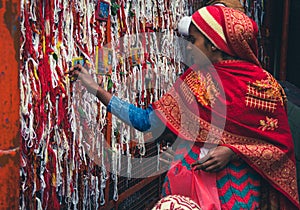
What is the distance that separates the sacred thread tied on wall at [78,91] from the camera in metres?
1.85

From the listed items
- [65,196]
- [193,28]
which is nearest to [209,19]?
[193,28]

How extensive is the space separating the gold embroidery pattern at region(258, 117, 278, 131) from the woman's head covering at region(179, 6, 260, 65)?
27 centimetres

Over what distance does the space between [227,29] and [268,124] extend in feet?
1.37

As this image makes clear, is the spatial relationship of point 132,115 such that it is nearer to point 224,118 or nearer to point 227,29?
point 224,118

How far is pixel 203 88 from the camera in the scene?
72.9 inches

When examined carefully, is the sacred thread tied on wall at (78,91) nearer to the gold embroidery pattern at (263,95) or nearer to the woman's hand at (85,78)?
the woman's hand at (85,78)

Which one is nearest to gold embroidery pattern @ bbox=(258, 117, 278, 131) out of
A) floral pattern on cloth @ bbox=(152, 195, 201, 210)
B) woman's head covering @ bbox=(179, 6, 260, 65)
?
woman's head covering @ bbox=(179, 6, 260, 65)

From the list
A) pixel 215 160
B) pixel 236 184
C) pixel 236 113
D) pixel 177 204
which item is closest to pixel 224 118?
pixel 236 113

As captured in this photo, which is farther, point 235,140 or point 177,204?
point 235,140

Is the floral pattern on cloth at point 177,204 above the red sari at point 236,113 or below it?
below

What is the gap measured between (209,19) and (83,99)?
0.80m

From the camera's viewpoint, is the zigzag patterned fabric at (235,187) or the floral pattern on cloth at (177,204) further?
the zigzag patterned fabric at (235,187)

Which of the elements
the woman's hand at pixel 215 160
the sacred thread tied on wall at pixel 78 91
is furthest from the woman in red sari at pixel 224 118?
the sacred thread tied on wall at pixel 78 91

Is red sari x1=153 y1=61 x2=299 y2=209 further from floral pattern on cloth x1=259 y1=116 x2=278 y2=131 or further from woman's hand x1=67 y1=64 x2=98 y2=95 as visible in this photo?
woman's hand x1=67 y1=64 x2=98 y2=95
